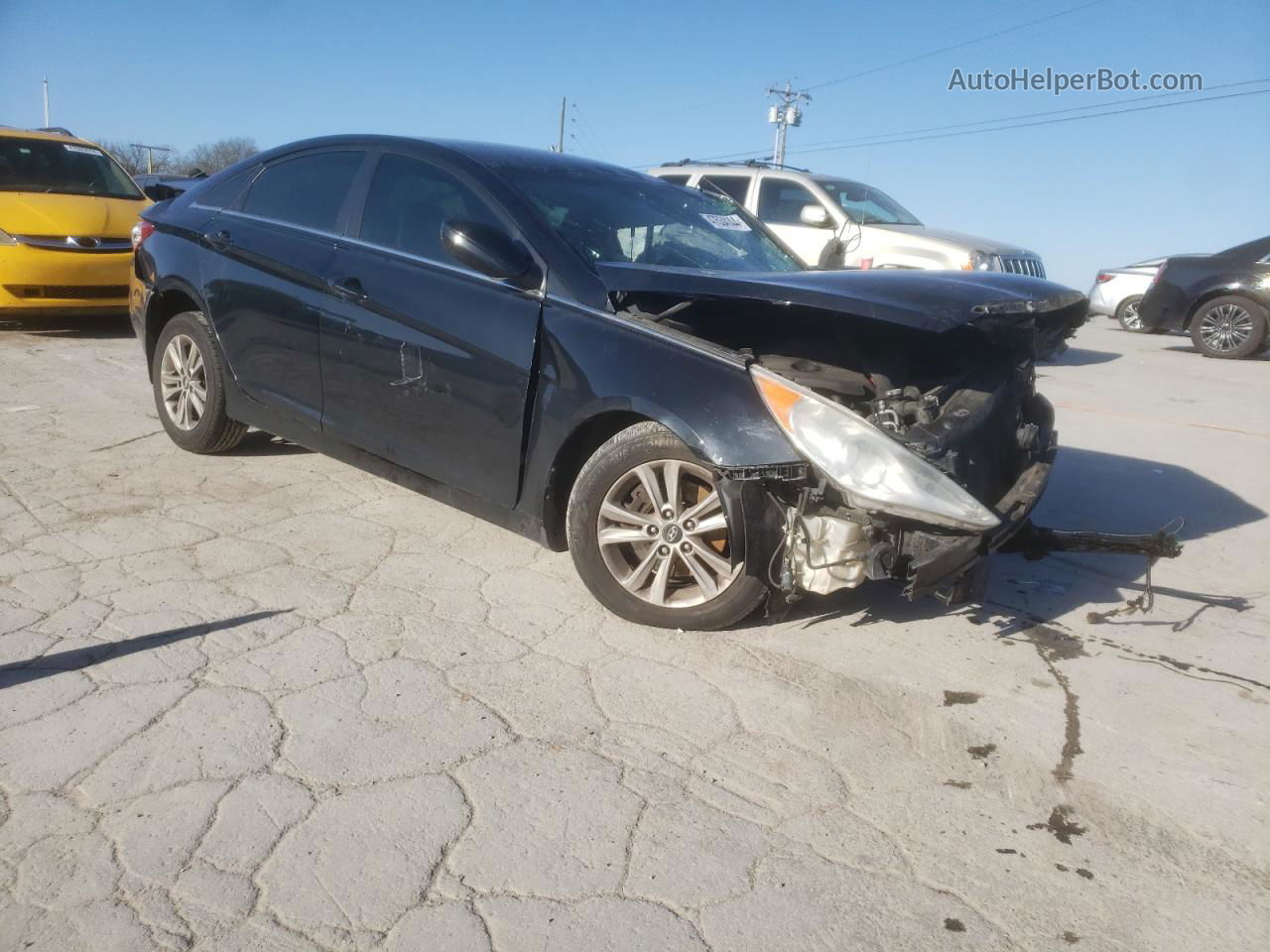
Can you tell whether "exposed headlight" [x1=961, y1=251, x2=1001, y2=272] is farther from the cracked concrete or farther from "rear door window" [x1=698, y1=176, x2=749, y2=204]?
the cracked concrete

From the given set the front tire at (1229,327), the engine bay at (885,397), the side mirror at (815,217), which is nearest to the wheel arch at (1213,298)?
the front tire at (1229,327)

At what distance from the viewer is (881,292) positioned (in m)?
3.53

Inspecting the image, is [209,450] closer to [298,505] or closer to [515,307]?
[298,505]

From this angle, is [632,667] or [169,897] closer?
[169,897]

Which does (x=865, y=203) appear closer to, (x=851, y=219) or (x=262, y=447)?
(x=851, y=219)

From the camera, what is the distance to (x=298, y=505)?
193 inches

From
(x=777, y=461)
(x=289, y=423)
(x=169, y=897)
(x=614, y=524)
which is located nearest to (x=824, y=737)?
(x=777, y=461)

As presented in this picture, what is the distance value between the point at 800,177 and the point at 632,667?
9.57m

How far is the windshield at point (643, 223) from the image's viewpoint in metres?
4.18

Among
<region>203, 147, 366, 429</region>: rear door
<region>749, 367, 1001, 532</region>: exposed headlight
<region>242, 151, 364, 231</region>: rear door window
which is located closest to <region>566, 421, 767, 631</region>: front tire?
<region>749, 367, 1001, 532</region>: exposed headlight

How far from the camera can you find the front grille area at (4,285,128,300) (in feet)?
29.6

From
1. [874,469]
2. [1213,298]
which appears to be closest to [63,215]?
[874,469]

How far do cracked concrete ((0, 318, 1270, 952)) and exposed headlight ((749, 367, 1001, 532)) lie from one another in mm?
611

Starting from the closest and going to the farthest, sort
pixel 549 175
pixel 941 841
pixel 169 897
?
pixel 169 897 < pixel 941 841 < pixel 549 175
